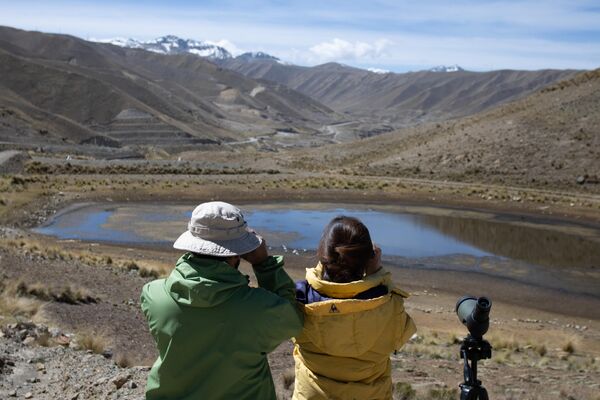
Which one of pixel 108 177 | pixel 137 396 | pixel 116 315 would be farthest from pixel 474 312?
pixel 108 177

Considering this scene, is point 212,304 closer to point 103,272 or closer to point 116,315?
point 116,315

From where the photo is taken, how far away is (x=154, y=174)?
1625 inches

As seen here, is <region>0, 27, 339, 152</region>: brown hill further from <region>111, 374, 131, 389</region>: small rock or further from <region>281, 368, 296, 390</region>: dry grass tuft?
<region>281, 368, 296, 390</region>: dry grass tuft

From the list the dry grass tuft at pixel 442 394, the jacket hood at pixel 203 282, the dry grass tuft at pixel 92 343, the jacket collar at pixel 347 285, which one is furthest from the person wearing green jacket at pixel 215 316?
the dry grass tuft at pixel 92 343

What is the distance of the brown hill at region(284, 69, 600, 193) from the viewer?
137 ft

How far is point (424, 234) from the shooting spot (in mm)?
25359

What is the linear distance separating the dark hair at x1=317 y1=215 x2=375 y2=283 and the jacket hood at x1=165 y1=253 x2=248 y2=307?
482 mm

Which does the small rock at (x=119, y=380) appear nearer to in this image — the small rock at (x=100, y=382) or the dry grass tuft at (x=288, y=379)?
the small rock at (x=100, y=382)

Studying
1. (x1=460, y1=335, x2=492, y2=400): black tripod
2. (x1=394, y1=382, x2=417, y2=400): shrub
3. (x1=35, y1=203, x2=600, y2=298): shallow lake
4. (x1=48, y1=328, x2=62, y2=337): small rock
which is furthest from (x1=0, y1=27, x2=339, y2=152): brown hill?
(x1=460, y1=335, x2=492, y2=400): black tripod

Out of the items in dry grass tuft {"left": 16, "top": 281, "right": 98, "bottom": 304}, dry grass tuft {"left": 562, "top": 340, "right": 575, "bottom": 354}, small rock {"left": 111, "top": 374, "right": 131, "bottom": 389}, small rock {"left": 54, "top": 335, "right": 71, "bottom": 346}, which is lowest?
dry grass tuft {"left": 562, "top": 340, "right": 575, "bottom": 354}

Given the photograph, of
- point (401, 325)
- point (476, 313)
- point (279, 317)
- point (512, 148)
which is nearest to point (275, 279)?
point (279, 317)

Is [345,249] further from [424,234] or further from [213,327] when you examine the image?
[424,234]

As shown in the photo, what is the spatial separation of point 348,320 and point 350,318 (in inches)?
0.6

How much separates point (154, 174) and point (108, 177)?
11.6 ft
